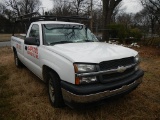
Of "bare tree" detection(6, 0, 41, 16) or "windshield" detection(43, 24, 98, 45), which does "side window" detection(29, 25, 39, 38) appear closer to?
"windshield" detection(43, 24, 98, 45)

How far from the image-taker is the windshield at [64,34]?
13.6 feet

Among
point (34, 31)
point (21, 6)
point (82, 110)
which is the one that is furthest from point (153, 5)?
point (21, 6)

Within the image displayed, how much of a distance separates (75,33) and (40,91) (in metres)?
1.66

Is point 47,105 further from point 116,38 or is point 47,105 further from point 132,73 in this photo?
point 116,38

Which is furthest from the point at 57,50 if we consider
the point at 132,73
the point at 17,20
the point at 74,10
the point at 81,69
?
the point at 74,10

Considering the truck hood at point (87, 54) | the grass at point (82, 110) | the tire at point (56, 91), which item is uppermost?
the truck hood at point (87, 54)

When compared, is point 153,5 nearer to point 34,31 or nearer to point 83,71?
Result: point 34,31

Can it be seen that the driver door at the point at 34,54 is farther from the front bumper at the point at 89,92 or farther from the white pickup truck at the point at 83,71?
the front bumper at the point at 89,92

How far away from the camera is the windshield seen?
4.14 meters

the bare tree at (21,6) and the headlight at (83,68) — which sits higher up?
the bare tree at (21,6)

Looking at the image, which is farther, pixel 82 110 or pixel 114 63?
pixel 82 110

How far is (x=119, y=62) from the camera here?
3.25 m

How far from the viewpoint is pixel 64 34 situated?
4348 mm

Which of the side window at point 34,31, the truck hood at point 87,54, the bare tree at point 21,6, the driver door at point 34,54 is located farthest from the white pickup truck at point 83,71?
the bare tree at point 21,6
